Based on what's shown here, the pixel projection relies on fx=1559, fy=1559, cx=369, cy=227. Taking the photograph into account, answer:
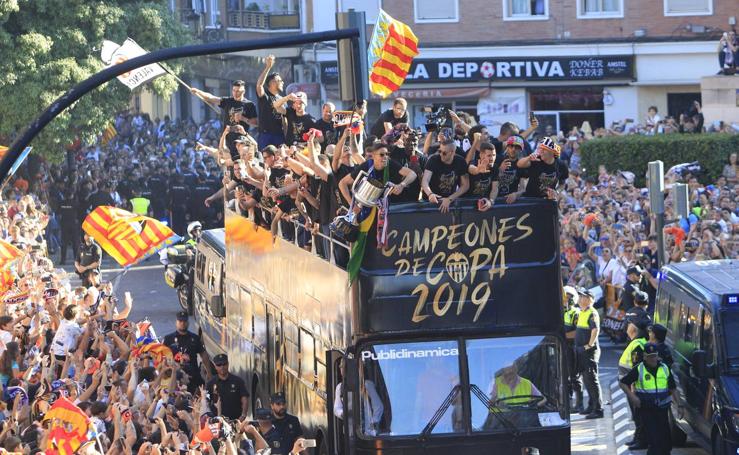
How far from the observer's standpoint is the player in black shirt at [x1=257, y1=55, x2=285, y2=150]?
1945cm

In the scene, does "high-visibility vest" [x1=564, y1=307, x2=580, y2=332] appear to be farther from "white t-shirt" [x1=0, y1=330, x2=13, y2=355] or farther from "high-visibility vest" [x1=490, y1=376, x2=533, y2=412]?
"white t-shirt" [x1=0, y1=330, x2=13, y2=355]

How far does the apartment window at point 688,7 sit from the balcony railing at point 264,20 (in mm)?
12010

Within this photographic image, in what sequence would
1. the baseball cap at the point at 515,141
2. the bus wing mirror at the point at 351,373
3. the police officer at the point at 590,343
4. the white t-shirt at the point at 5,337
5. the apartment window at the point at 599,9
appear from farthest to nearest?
the apartment window at the point at 599,9 → the police officer at the point at 590,343 → the white t-shirt at the point at 5,337 → the baseball cap at the point at 515,141 → the bus wing mirror at the point at 351,373

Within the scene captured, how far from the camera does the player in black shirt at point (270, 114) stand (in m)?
19.5

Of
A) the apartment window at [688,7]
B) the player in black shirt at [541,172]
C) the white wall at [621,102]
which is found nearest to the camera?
the player in black shirt at [541,172]

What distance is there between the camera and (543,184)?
14.0 metres

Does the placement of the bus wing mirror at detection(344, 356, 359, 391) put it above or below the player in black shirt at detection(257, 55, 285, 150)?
below

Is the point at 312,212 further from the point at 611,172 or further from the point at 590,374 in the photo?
the point at 611,172

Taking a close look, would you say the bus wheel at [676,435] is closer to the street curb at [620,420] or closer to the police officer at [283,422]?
the street curb at [620,420]

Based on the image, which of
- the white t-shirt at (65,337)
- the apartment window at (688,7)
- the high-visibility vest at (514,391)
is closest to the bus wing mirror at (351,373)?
the high-visibility vest at (514,391)

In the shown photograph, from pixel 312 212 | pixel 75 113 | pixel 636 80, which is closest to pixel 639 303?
pixel 312 212

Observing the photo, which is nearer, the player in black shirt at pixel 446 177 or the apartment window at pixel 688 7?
the player in black shirt at pixel 446 177

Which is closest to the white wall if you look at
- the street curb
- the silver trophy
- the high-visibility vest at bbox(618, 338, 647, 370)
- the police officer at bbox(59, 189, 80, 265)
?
the police officer at bbox(59, 189, 80, 265)

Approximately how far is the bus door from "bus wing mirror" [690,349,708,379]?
440 centimetres
